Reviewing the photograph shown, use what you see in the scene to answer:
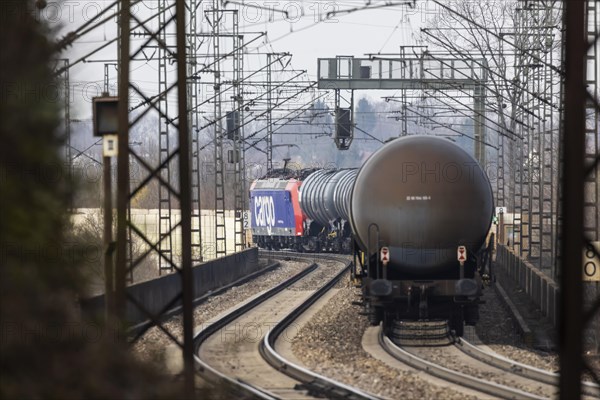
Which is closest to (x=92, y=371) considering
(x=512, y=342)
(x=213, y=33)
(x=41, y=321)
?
(x=41, y=321)

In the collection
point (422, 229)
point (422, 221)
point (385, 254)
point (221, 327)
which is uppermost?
point (422, 221)

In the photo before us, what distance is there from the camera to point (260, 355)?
17984mm

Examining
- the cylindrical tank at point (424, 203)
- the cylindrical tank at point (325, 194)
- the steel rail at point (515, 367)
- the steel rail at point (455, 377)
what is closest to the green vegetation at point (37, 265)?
the steel rail at point (455, 377)

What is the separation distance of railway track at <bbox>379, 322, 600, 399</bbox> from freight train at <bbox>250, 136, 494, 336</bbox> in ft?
1.73

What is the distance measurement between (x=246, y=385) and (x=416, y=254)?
5.34m

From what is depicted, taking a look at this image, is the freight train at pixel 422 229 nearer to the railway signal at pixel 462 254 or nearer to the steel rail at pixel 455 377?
the railway signal at pixel 462 254

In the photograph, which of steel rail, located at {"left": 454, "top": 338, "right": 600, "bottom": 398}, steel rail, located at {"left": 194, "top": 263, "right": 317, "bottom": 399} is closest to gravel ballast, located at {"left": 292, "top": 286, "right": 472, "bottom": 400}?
steel rail, located at {"left": 454, "top": 338, "right": 600, "bottom": 398}

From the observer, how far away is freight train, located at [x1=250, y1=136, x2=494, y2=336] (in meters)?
18.2

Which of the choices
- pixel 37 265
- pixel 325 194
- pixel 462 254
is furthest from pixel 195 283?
pixel 37 265

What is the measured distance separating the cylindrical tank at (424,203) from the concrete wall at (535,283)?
190 centimetres

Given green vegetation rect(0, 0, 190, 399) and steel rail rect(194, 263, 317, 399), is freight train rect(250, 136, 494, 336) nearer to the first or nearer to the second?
steel rail rect(194, 263, 317, 399)

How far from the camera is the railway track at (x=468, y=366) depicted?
555 inches

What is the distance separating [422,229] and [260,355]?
10.7ft

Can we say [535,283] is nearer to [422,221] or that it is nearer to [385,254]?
[385,254]
